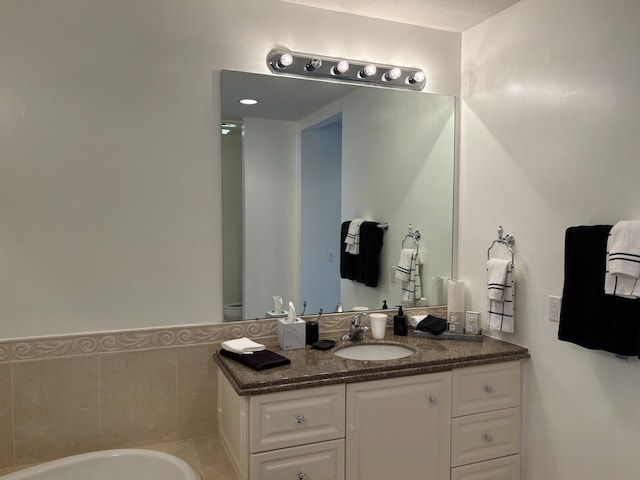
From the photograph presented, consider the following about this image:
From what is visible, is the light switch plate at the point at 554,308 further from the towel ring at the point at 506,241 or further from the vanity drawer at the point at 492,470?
the vanity drawer at the point at 492,470

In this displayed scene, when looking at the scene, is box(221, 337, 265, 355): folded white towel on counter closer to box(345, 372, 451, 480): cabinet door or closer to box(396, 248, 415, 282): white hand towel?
box(345, 372, 451, 480): cabinet door

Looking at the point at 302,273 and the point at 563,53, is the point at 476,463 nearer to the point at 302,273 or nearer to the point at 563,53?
the point at 302,273

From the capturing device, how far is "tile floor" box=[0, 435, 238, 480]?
78.9 inches

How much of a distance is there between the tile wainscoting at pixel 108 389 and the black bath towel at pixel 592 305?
135 centimetres

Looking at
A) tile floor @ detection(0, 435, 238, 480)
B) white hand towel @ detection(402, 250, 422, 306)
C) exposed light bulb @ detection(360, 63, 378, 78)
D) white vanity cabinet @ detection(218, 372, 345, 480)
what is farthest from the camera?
white hand towel @ detection(402, 250, 422, 306)

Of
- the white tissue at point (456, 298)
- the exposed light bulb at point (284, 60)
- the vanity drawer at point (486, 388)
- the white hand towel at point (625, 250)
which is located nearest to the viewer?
the white hand towel at point (625, 250)

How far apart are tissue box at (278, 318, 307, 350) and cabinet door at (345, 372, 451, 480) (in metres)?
0.39

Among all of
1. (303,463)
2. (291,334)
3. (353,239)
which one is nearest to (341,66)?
(353,239)

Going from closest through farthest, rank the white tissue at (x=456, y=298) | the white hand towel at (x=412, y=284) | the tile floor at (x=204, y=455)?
1. the tile floor at (x=204, y=455)
2. the white tissue at (x=456, y=298)
3. the white hand towel at (x=412, y=284)

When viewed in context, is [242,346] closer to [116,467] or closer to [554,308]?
[116,467]

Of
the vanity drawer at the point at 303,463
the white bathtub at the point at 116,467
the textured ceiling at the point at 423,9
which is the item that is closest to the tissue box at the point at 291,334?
the vanity drawer at the point at 303,463

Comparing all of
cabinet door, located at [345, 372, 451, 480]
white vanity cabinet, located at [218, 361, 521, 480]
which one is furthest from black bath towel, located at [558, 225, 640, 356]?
cabinet door, located at [345, 372, 451, 480]

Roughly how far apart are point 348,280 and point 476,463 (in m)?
1.06

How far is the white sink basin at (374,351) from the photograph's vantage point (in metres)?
2.41
